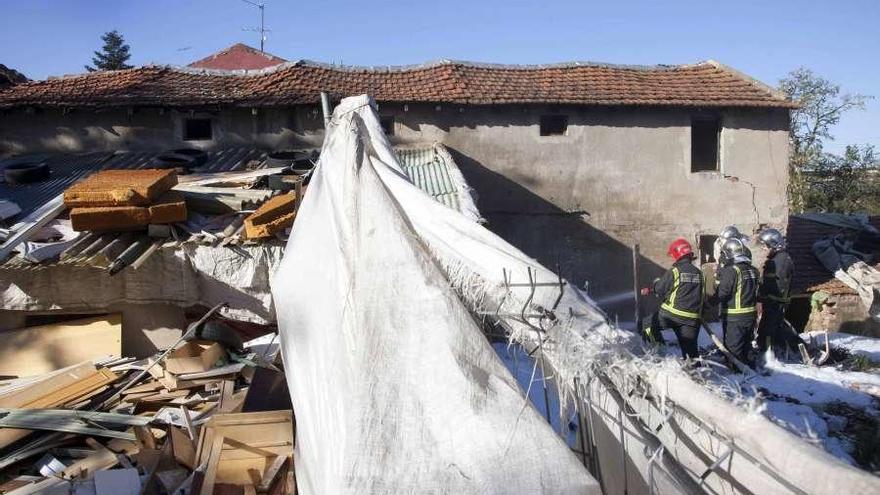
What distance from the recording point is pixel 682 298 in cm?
705

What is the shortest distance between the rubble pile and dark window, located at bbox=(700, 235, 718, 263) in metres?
10.5

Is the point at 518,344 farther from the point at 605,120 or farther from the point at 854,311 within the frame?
the point at 854,311

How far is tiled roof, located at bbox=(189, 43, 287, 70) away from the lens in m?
22.2

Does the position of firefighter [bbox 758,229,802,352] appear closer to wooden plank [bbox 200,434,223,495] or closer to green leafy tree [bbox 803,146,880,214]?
wooden plank [bbox 200,434,223,495]

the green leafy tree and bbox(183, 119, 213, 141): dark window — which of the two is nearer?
bbox(183, 119, 213, 141): dark window

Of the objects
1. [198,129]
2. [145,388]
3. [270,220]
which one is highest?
[198,129]

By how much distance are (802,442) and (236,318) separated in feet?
19.1

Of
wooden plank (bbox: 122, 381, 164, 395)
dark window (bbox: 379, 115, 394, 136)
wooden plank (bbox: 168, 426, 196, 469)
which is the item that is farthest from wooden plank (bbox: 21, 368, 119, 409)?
dark window (bbox: 379, 115, 394, 136)

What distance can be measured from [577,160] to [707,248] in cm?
368

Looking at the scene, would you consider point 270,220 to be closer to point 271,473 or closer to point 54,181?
point 271,473

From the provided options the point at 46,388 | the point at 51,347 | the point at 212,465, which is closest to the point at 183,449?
the point at 212,465

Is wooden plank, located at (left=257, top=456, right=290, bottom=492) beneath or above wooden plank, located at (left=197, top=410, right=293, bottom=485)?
beneath

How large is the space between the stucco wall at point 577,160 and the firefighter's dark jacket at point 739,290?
4.99m

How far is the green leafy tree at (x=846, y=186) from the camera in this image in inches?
852
